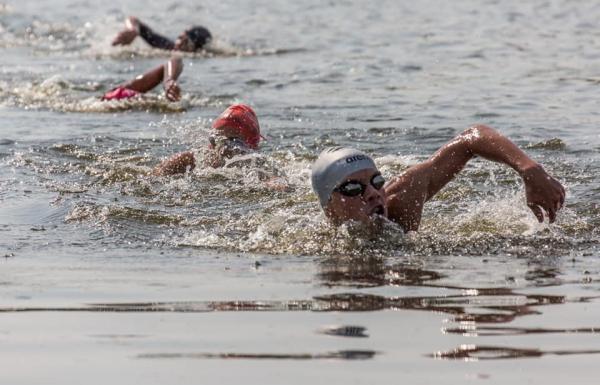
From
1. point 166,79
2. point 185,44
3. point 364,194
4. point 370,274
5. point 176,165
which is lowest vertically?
point 370,274

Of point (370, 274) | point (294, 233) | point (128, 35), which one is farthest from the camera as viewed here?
point (128, 35)

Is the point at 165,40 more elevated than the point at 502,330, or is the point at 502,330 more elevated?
the point at 165,40

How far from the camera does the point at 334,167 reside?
26.9 ft

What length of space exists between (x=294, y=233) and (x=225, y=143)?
9.41ft

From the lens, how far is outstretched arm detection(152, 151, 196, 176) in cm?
1143

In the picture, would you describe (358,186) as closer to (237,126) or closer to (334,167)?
(334,167)

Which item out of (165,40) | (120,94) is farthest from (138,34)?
(120,94)

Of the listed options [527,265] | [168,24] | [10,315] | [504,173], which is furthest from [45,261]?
[168,24]

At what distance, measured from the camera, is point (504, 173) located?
11383mm

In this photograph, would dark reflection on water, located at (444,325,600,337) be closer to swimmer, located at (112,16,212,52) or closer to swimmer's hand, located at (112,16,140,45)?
swimmer's hand, located at (112,16,140,45)

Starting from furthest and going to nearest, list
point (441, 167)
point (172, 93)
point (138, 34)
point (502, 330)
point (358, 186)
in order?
point (138, 34) < point (172, 93) < point (441, 167) < point (358, 186) < point (502, 330)

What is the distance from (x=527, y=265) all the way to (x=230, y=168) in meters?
4.12

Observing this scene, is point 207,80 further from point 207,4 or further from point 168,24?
point 207,4

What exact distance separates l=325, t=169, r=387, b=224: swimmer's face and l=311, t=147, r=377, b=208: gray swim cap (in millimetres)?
37
